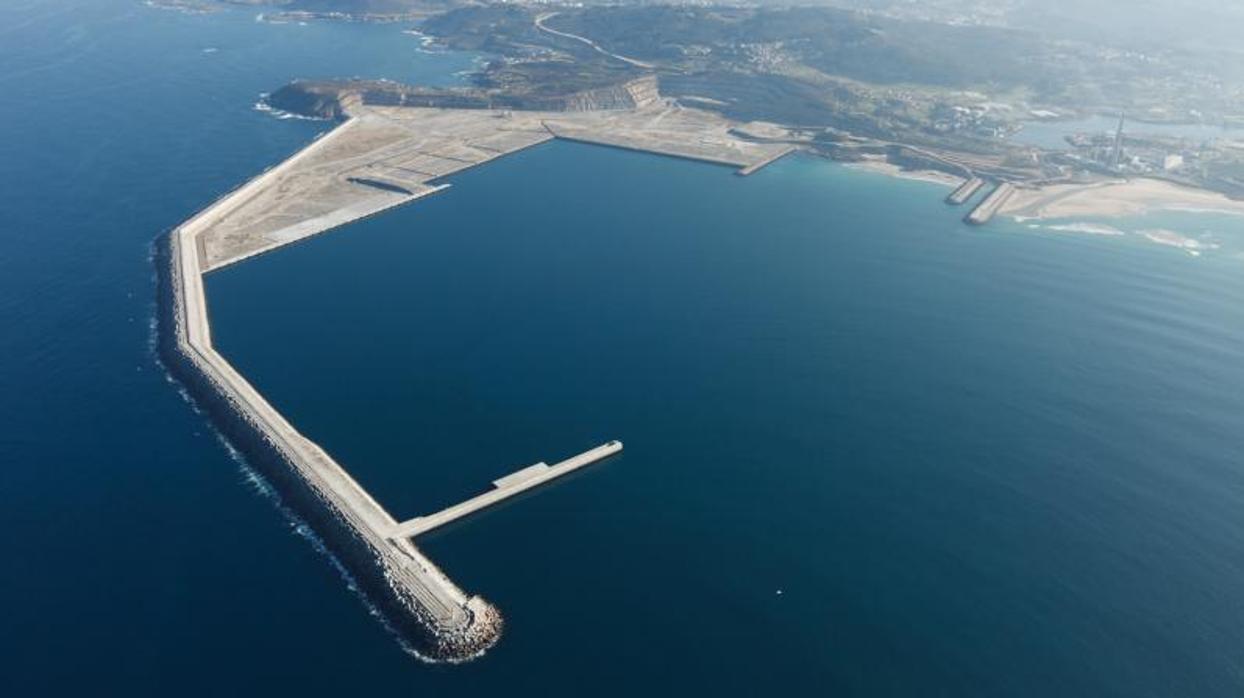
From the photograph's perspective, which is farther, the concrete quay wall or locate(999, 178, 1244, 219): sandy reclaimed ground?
locate(999, 178, 1244, 219): sandy reclaimed ground

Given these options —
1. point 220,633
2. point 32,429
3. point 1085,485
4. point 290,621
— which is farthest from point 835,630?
point 32,429

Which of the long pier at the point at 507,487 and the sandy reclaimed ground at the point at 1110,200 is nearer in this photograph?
the long pier at the point at 507,487

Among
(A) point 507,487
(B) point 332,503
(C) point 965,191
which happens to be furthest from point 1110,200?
(B) point 332,503

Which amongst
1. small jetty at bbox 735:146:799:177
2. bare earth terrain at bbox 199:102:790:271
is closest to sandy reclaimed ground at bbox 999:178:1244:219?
small jetty at bbox 735:146:799:177

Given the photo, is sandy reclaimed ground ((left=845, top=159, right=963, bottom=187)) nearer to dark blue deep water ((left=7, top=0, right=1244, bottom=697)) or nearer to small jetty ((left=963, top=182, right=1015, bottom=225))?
small jetty ((left=963, top=182, right=1015, bottom=225))

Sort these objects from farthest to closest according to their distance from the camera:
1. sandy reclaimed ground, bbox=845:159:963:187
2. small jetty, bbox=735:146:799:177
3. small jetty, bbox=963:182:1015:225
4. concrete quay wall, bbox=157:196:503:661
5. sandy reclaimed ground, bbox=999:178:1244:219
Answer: small jetty, bbox=735:146:799:177, sandy reclaimed ground, bbox=845:159:963:187, sandy reclaimed ground, bbox=999:178:1244:219, small jetty, bbox=963:182:1015:225, concrete quay wall, bbox=157:196:503:661

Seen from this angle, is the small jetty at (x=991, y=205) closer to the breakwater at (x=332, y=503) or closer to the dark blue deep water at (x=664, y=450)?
the dark blue deep water at (x=664, y=450)

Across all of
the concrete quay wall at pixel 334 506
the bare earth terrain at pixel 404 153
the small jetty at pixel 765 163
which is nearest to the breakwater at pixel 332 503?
the concrete quay wall at pixel 334 506
